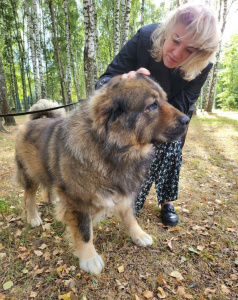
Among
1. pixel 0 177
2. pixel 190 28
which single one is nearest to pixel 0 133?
pixel 0 177

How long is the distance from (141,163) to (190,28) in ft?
5.03

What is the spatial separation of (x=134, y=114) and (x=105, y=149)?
0.44 meters

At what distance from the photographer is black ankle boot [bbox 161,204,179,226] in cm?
281

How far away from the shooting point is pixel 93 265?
7.00 ft

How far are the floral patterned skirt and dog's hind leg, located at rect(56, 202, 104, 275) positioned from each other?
3.36ft

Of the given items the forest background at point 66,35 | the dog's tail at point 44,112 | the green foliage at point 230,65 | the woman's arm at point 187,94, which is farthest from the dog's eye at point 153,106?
the green foliage at point 230,65

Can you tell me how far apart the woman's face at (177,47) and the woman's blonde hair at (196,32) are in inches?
1.6

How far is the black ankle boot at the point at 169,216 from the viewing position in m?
2.81

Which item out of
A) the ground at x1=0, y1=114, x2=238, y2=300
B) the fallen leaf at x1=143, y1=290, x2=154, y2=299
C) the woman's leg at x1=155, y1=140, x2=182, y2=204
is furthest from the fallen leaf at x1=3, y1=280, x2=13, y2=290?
the woman's leg at x1=155, y1=140, x2=182, y2=204

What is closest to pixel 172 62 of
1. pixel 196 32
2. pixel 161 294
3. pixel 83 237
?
pixel 196 32

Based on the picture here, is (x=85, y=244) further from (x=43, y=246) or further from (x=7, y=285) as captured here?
(x=7, y=285)

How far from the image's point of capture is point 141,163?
222cm

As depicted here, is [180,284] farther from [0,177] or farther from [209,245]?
[0,177]

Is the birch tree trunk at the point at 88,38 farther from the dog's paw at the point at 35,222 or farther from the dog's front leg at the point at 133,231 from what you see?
the dog's front leg at the point at 133,231
